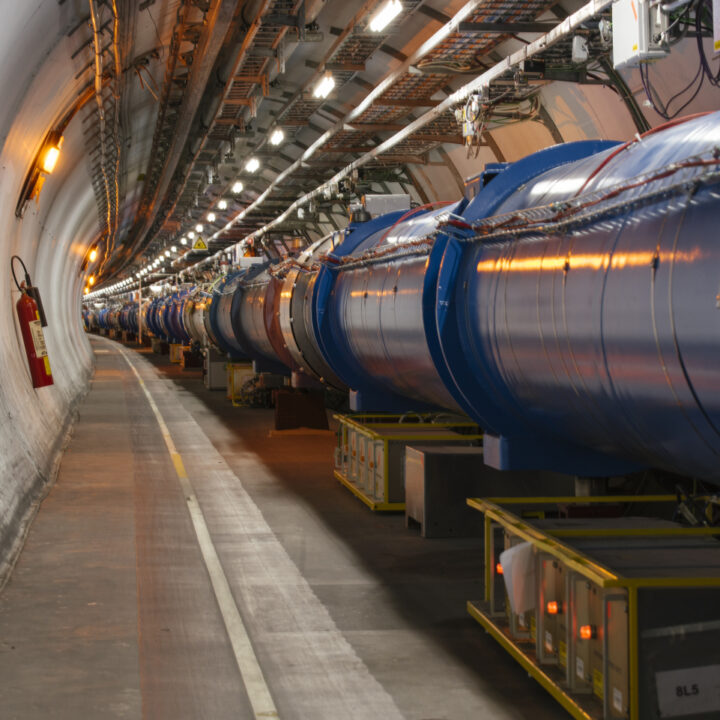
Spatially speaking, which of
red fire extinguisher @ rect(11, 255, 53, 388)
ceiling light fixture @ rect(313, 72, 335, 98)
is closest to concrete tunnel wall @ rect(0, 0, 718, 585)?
red fire extinguisher @ rect(11, 255, 53, 388)

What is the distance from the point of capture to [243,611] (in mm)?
7770

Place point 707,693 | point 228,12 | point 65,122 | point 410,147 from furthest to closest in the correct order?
point 410,147 < point 65,122 < point 228,12 < point 707,693

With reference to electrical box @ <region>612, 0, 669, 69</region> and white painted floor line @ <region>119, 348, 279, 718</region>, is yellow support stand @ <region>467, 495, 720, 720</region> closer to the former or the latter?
white painted floor line @ <region>119, 348, 279, 718</region>

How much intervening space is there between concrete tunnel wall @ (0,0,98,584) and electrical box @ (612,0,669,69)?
4353 millimetres

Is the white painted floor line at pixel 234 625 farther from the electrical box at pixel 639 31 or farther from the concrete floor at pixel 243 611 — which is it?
the electrical box at pixel 639 31

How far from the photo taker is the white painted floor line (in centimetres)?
599

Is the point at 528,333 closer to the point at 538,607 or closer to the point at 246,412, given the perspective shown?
the point at 538,607

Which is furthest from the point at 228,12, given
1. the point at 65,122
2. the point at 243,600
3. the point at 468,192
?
the point at 243,600

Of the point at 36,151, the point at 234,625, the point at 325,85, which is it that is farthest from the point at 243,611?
the point at 325,85

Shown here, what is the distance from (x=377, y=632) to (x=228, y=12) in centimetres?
776

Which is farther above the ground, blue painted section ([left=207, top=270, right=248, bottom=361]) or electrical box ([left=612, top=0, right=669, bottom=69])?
electrical box ([left=612, top=0, right=669, bottom=69])

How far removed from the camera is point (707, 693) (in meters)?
5.18

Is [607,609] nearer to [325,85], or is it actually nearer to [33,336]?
[33,336]

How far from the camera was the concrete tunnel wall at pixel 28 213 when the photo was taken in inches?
374
